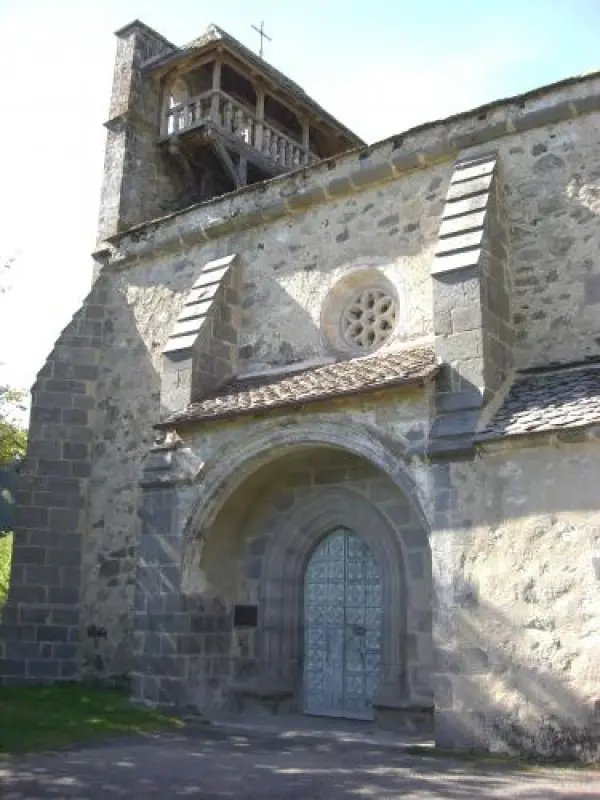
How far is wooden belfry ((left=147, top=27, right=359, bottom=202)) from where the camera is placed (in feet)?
48.3

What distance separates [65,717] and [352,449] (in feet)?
14.0

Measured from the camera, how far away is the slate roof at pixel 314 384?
8289 millimetres

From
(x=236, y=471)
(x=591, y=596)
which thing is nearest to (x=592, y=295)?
(x=591, y=596)

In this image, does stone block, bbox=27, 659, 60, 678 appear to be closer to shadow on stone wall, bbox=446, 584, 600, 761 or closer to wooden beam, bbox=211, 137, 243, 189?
shadow on stone wall, bbox=446, 584, 600, 761

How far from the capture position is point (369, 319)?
10.2 meters

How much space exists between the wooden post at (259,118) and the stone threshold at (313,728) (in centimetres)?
1002

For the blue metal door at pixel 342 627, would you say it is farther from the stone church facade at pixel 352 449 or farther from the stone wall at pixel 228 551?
the stone wall at pixel 228 551

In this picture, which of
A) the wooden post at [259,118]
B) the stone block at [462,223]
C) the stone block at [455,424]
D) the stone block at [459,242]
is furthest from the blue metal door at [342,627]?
the wooden post at [259,118]

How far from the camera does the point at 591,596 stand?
677 cm

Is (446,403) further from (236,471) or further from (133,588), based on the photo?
(133,588)

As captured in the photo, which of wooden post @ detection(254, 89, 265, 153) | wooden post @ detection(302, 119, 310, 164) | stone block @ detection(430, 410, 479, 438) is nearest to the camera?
stone block @ detection(430, 410, 479, 438)

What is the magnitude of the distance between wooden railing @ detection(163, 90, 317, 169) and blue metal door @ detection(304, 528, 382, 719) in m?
8.28

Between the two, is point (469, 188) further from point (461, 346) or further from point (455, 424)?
point (455, 424)

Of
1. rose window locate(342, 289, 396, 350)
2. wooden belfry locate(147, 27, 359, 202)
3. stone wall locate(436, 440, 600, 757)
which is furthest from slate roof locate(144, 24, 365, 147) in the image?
stone wall locate(436, 440, 600, 757)
